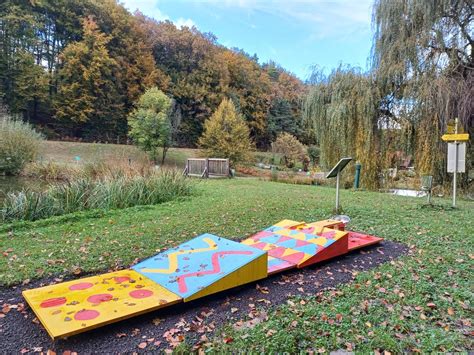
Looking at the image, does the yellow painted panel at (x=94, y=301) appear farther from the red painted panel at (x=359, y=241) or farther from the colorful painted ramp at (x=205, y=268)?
the red painted panel at (x=359, y=241)

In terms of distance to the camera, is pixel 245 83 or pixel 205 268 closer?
pixel 205 268

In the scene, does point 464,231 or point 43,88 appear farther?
point 43,88

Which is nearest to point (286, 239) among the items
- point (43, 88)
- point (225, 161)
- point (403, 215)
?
point (403, 215)

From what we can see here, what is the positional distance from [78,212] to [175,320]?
14.3 ft

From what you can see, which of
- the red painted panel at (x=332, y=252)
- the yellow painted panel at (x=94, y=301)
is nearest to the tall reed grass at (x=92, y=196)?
the yellow painted panel at (x=94, y=301)

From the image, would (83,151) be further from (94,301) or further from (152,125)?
(94,301)

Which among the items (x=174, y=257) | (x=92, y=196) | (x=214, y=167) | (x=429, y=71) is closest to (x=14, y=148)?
(x=214, y=167)

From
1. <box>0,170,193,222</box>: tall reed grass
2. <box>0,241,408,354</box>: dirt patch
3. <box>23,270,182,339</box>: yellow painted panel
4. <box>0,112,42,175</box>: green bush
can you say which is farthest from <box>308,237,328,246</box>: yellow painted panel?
<box>0,112,42,175</box>: green bush

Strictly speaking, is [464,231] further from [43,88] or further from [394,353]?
[43,88]

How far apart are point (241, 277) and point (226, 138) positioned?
64.0 feet

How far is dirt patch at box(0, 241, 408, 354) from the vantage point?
6.51 feet

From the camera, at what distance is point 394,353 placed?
→ 75.2 inches

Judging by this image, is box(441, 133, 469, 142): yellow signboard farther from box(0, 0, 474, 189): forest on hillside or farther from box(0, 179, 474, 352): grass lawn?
box(0, 179, 474, 352): grass lawn

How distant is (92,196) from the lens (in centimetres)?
656
